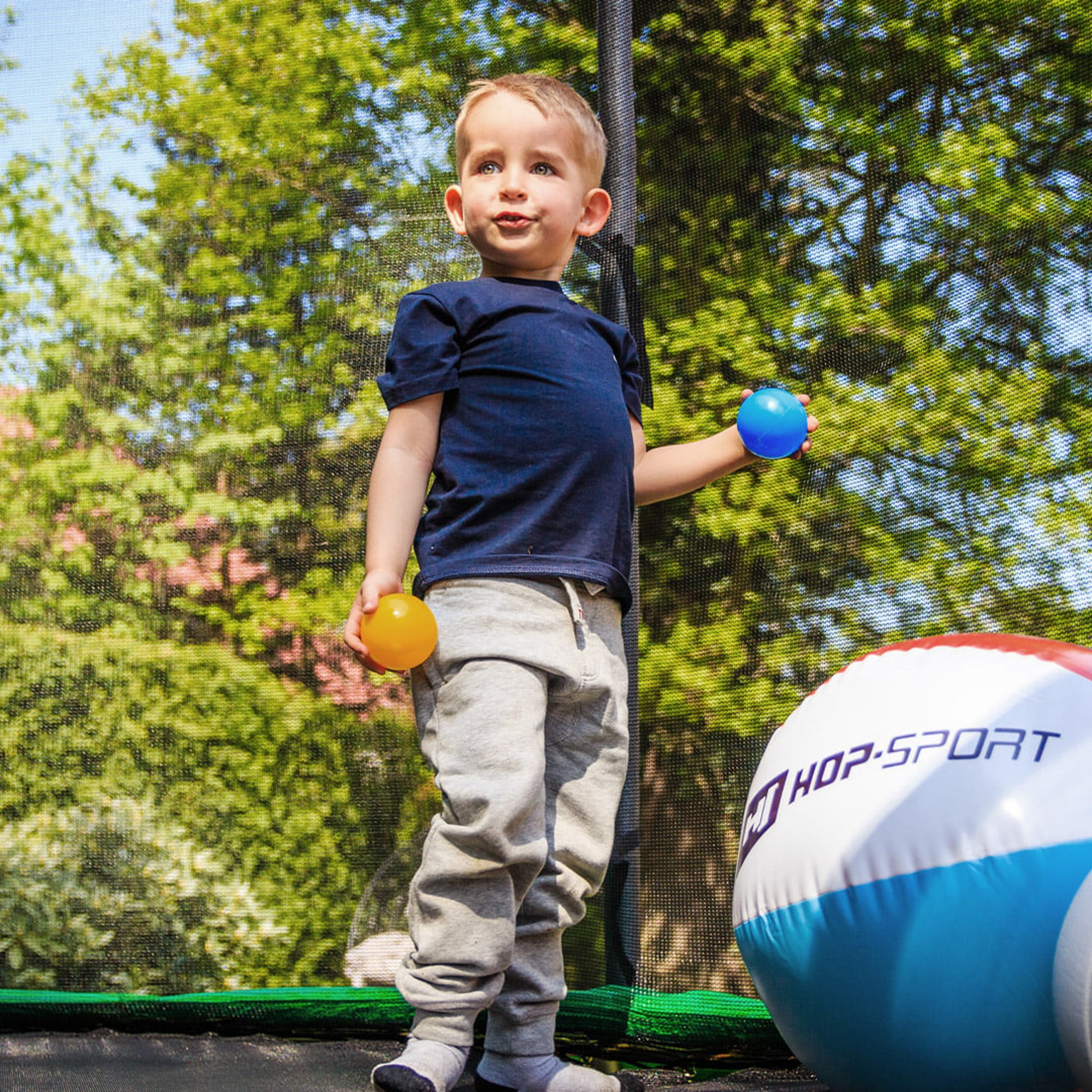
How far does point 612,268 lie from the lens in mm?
1899

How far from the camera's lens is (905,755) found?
114 cm

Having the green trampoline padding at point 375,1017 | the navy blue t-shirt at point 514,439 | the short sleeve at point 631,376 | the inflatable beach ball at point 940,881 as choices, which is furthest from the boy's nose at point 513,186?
the green trampoline padding at point 375,1017

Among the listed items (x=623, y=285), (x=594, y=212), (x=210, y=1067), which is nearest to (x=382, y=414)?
(x=623, y=285)

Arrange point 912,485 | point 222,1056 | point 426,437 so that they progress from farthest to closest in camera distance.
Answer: point 912,485, point 222,1056, point 426,437

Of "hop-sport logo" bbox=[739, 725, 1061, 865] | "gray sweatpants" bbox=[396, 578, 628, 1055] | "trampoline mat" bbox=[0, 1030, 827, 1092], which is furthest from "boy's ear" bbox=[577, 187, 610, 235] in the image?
"trampoline mat" bbox=[0, 1030, 827, 1092]

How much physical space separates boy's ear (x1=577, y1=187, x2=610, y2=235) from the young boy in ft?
0.09

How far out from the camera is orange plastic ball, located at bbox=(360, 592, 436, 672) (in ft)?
3.92

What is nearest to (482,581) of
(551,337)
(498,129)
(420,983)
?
(551,337)

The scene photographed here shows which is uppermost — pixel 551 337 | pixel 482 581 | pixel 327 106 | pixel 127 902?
pixel 327 106

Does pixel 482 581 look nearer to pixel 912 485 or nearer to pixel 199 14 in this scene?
pixel 912 485

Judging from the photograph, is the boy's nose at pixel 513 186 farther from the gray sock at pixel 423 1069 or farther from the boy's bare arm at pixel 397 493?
the gray sock at pixel 423 1069

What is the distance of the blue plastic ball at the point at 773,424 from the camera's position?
146cm

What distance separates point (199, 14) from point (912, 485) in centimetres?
144

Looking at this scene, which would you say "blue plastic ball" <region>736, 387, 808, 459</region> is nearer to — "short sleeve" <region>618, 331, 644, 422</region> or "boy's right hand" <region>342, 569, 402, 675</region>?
"short sleeve" <region>618, 331, 644, 422</region>
